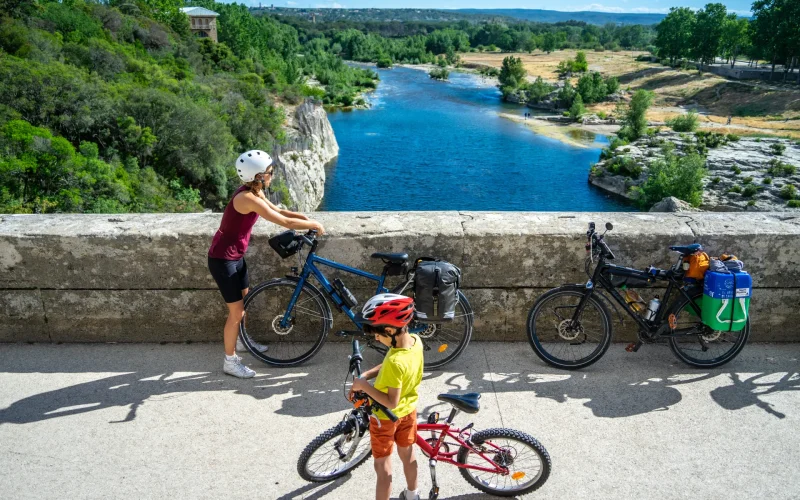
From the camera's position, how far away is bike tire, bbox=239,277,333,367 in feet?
16.5

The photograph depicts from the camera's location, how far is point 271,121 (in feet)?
203

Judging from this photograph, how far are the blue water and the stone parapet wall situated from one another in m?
45.1

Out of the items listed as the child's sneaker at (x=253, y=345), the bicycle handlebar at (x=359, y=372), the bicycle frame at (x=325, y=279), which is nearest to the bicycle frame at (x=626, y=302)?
the bicycle frame at (x=325, y=279)

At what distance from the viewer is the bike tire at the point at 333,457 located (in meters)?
3.63

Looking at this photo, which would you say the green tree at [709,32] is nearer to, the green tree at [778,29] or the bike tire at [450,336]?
the green tree at [778,29]

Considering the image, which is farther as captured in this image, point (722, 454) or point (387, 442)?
point (722, 454)

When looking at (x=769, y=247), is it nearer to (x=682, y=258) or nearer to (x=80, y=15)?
(x=682, y=258)

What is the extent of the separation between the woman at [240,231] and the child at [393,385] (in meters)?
1.42

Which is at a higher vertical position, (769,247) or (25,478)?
(769,247)

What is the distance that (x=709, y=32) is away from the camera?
116 meters

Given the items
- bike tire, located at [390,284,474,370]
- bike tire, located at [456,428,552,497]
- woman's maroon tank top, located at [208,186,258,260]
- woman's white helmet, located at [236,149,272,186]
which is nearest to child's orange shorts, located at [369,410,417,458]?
bike tire, located at [456,428,552,497]

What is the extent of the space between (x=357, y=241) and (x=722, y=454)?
2.90 m

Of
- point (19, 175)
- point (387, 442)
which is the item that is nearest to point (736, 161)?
point (19, 175)

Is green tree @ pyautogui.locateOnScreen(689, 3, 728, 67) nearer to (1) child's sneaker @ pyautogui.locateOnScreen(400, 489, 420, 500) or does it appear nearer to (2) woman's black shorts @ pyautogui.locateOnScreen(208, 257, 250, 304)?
(2) woman's black shorts @ pyautogui.locateOnScreen(208, 257, 250, 304)
